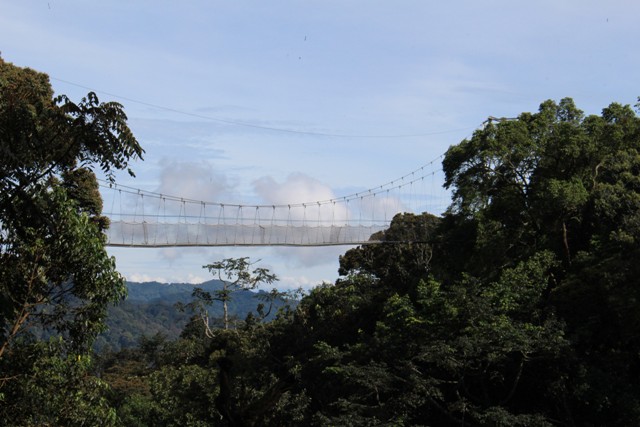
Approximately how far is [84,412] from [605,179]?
12.1 metres

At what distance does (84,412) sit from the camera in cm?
737

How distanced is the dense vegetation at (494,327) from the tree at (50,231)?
59 mm

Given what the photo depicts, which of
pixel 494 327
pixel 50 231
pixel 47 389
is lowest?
pixel 47 389

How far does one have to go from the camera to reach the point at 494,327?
492 inches

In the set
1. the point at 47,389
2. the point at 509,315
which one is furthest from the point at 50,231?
the point at 509,315

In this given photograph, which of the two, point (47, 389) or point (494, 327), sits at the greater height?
point (494, 327)

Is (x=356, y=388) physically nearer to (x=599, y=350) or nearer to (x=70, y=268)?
(x=599, y=350)

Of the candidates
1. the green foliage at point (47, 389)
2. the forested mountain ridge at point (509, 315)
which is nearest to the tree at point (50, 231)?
the green foliage at point (47, 389)

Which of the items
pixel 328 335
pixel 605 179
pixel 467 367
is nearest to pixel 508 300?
pixel 467 367

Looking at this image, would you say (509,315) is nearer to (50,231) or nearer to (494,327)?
(494,327)

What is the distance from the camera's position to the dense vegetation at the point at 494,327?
7.83m

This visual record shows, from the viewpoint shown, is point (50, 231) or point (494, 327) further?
point (494, 327)

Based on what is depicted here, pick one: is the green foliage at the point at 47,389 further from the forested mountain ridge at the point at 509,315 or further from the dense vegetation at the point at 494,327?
the forested mountain ridge at the point at 509,315

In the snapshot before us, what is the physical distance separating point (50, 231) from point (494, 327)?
7838 millimetres
